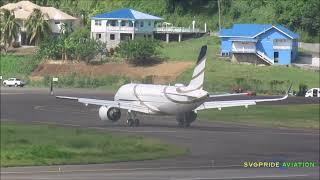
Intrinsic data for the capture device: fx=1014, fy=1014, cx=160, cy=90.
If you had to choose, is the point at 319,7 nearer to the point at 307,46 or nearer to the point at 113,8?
the point at 307,46

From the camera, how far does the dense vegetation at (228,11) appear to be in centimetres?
17400

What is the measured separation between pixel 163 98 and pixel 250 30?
87.3m

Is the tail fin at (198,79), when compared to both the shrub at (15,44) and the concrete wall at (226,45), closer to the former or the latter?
the concrete wall at (226,45)

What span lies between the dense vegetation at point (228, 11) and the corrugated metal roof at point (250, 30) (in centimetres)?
935

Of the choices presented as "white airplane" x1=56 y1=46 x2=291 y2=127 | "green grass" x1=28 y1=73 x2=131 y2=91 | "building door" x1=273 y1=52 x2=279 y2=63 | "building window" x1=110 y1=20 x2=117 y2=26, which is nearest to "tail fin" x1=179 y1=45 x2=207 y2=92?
"white airplane" x1=56 y1=46 x2=291 y2=127

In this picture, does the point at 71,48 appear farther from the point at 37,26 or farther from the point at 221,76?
the point at 221,76

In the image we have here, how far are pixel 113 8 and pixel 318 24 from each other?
1712 inches

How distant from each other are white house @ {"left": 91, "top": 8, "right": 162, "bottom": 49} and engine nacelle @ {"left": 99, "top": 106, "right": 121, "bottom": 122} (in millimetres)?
94342

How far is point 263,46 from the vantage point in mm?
159875

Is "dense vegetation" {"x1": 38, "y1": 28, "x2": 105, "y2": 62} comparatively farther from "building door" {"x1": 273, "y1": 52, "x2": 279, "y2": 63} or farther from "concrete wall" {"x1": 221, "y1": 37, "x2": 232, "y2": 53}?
"building door" {"x1": 273, "y1": 52, "x2": 279, "y2": 63}

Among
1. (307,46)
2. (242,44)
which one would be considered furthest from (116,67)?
(307,46)

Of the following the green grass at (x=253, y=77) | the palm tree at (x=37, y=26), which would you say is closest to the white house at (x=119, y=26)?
the palm tree at (x=37, y=26)

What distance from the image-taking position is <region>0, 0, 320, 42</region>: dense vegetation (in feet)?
571

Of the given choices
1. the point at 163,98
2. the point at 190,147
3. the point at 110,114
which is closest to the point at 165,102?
the point at 163,98
